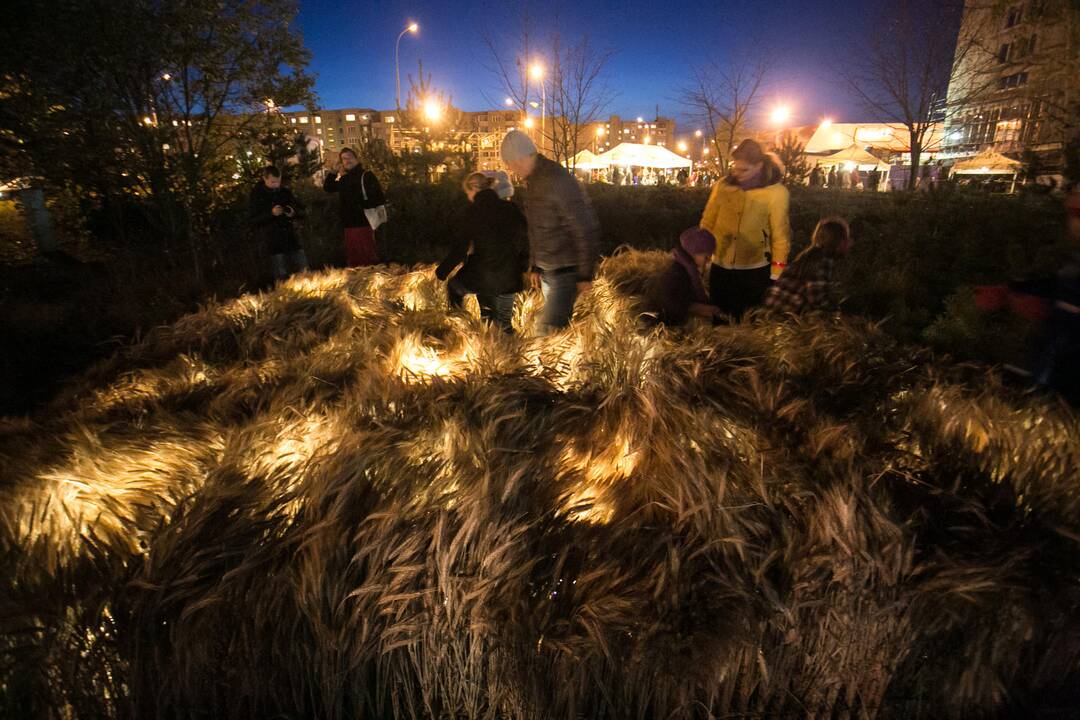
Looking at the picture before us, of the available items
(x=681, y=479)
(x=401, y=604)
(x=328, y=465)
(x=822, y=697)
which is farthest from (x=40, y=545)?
(x=822, y=697)

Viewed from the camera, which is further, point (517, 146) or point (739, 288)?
point (739, 288)

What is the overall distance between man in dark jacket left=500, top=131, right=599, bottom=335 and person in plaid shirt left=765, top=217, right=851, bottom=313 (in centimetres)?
141

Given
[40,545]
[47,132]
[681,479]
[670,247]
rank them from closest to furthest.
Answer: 1. [40,545]
2. [681,479]
3. [47,132]
4. [670,247]

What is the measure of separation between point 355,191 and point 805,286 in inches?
197

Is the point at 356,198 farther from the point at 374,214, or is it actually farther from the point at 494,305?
the point at 494,305

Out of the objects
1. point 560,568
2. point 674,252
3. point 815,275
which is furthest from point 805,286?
point 560,568

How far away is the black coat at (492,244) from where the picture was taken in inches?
154

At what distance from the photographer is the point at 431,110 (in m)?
16.3

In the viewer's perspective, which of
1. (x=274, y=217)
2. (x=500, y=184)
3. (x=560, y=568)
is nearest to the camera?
(x=560, y=568)

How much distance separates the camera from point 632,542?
1737 millimetres

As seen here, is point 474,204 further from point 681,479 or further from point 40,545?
point 40,545

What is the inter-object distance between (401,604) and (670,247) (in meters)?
7.48

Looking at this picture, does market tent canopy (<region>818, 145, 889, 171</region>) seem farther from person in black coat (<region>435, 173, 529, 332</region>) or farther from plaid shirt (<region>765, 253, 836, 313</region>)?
person in black coat (<region>435, 173, 529, 332</region>)

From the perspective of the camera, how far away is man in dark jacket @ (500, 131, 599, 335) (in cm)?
329
